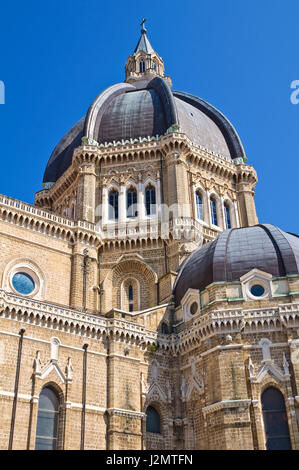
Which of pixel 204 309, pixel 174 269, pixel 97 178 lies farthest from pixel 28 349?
pixel 97 178

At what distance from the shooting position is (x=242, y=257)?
118 feet

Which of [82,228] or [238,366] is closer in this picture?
[238,366]

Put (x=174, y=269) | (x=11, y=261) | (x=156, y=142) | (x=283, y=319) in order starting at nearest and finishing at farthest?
1. (x=283, y=319)
2. (x=11, y=261)
3. (x=174, y=269)
4. (x=156, y=142)

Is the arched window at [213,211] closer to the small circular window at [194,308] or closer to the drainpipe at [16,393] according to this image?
the small circular window at [194,308]

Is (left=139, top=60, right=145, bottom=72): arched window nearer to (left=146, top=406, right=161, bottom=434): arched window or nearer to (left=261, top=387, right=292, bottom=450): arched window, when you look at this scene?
(left=146, top=406, right=161, bottom=434): arched window

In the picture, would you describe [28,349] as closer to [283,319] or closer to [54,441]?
[54,441]

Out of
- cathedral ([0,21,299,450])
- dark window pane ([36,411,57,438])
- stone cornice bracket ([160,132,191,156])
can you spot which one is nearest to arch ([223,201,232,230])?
cathedral ([0,21,299,450])

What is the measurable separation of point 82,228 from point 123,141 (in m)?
10.4

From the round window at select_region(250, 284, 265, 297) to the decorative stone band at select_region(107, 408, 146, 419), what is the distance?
1009 cm

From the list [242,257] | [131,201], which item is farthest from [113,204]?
[242,257]

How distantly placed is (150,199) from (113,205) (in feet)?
10.6

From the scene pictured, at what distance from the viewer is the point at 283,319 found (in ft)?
107

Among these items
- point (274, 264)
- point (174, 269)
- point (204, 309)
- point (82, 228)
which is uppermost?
point (82, 228)

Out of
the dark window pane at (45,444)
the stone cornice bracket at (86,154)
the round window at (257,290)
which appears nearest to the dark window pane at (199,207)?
the stone cornice bracket at (86,154)
